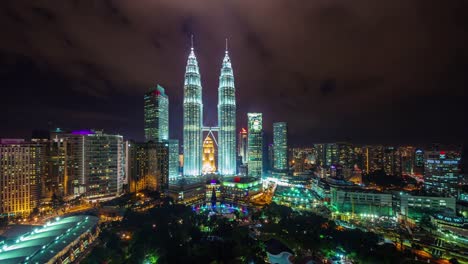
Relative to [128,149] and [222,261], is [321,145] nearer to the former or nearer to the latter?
[128,149]

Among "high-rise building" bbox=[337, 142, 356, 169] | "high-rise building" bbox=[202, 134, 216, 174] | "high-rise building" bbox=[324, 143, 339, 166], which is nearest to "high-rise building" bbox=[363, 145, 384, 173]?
"high-rise building" bbox=[337, 142, 356, 169]

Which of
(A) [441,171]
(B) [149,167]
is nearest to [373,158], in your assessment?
(A) [441,171]

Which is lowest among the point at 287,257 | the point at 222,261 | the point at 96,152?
the point at 287,257

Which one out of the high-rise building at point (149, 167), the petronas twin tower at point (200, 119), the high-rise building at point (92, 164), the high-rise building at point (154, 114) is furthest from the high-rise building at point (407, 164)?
the high-rise building at point (92, 164)

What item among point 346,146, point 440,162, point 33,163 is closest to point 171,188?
point 33,163

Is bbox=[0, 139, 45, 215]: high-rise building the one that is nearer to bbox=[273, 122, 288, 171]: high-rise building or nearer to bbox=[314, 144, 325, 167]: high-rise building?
bbox=[273, 122, 288, 171]: high-rise building

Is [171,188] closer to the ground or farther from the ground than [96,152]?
closer to the ground

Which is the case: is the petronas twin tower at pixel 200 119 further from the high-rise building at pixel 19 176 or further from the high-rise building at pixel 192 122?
the high-rise building at pixel 19 176
